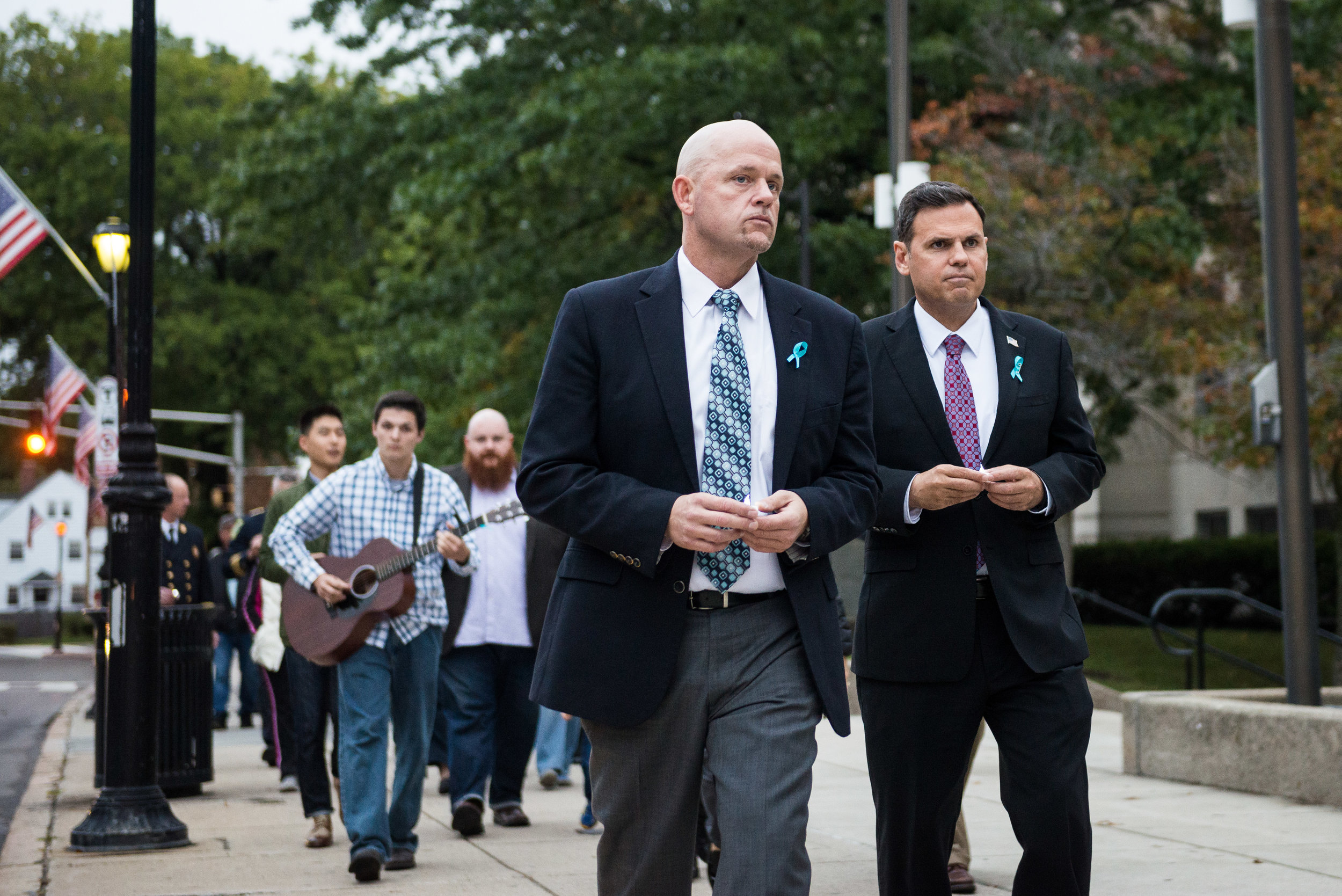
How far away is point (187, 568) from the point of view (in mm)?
12750

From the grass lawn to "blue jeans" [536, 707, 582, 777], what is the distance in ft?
24.1

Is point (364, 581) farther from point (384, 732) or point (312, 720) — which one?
point (312, 720)

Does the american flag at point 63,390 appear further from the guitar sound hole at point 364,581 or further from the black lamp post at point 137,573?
the guitar sound hole at point 364,581

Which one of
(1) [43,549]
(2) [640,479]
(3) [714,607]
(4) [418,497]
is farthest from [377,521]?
(1) [43,549]

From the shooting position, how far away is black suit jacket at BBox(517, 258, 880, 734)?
11.7 feet

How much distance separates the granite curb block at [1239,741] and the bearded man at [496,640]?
12.4ft

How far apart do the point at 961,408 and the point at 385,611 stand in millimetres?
3396

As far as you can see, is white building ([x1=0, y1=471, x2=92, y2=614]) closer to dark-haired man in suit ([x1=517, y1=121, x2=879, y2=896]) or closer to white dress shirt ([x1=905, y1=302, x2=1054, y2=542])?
white dress shirt ([x1=905, y1=302, x2=1054, y2=542])

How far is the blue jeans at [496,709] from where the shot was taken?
865 cm

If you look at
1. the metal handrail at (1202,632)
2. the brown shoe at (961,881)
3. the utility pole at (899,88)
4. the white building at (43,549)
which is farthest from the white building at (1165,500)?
the white building at (43,549)

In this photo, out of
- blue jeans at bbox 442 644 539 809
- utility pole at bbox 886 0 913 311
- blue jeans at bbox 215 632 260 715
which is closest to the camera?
blue jeans at bbox 442 644 539 809

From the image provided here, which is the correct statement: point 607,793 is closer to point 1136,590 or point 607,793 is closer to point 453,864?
point 453,864

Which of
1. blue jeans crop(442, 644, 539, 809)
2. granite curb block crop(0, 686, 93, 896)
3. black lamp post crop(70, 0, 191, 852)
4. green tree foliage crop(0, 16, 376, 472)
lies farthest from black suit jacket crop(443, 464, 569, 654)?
green tree foliage crop(0, 16, 376, 472)

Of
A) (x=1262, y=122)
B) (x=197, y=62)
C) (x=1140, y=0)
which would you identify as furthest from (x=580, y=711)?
(x=197, y=62)
